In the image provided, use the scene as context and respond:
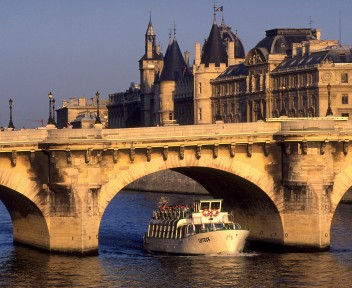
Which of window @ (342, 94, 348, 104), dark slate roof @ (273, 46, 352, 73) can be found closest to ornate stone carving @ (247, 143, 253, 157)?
dark slate roof @ (273, 46, 352, 73)

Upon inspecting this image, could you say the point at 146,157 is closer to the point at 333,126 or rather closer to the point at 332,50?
the point at 333,126

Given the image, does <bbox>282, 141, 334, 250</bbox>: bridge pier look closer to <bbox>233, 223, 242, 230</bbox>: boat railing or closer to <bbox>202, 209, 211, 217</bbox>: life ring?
<bbox>233, 223, 242, 230</bbox>: boat railing

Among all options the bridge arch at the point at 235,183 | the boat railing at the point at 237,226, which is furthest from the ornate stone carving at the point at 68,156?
→ the boat railing at the point at 237,226

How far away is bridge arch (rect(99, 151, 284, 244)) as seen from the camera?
8294cm

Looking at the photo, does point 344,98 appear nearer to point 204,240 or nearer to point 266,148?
point 266,148

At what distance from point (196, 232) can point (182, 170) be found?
254 inches

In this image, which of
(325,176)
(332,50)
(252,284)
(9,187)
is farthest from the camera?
(332,50)

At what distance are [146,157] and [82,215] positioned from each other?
Answer: 5.39 meters

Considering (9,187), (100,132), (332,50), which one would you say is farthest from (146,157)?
(332,50)

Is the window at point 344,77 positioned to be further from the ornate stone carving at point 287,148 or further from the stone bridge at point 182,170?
the ornate stone carving at point 287,148

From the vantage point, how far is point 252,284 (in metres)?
75.4

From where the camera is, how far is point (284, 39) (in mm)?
189625

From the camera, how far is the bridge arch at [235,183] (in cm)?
8294

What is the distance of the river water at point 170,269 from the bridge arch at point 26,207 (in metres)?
0.98
